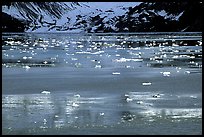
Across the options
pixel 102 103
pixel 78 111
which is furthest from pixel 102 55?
pixel 78 111

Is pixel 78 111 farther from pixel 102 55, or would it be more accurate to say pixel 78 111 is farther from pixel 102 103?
pixel 102 55

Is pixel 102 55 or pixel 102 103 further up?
pixel 102 103

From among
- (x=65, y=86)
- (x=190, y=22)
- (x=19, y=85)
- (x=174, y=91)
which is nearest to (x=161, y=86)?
(x=174, y=91)

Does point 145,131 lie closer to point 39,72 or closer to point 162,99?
point 162,99

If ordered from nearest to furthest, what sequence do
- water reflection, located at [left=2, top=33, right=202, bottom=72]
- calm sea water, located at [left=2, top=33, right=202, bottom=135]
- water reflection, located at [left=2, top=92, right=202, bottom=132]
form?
calm sea water, located at [left=2, top=33, right=202, bottom=135], water reflection, located at [left=2, top=92, right=202, bottom=132], water reflection, located at [left=2, top=33, right=202, bottom=72]

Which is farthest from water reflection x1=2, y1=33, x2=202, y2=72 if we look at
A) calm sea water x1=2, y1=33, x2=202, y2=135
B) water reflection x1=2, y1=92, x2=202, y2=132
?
water reflection x1=2, y1=92, x2=202, y2=132

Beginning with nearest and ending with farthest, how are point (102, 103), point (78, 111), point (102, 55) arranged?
point (78, 111) → point (102, 103) → point (102, 55)

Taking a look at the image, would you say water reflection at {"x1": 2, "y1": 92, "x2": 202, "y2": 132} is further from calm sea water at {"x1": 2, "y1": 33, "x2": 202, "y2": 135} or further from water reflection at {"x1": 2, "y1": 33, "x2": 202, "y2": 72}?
water reflection at {"x1": 2, "y1": 33, "x2": 202, "y2": 72}

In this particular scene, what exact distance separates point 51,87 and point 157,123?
7.68 meters

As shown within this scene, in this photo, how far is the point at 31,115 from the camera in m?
11.0

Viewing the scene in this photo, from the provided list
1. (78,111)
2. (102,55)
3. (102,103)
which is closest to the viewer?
(78,111)

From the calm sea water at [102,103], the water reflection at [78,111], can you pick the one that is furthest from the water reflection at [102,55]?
the water reflection at [78,111]

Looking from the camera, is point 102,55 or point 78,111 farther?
point 102,55

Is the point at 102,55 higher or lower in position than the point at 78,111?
lower
